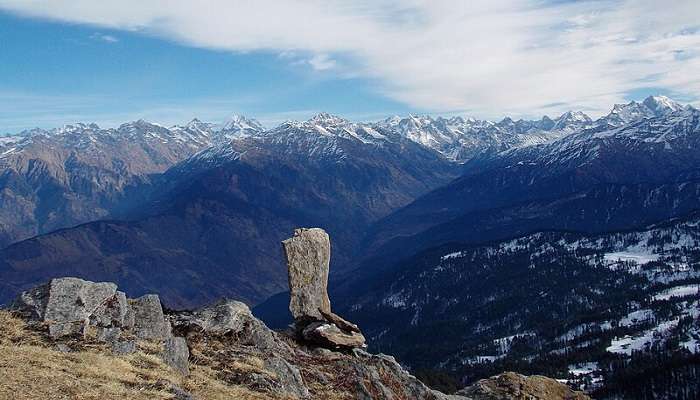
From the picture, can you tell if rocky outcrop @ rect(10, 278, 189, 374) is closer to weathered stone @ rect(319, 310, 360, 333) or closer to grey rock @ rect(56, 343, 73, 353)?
grey rock @ rect(56, 343, 73, 353)

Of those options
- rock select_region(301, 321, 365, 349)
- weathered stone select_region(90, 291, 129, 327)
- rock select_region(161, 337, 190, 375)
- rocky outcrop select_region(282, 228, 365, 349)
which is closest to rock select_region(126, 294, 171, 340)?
weathered stone select_region(90, 291, 129, 327)

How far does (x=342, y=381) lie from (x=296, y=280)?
14.9m

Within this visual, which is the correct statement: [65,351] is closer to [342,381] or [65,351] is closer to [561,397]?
[342,381]

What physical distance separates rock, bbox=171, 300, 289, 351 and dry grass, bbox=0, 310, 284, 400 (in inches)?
205

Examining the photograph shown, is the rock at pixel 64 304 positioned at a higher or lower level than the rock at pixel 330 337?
higher

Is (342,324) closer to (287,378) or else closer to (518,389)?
(287,378)

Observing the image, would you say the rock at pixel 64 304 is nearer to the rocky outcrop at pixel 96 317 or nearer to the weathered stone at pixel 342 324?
the rocky outcrop at pixel 96 317

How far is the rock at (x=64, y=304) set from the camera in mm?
28297

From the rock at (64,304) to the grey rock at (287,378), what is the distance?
10222 mm

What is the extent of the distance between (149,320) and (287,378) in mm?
8936

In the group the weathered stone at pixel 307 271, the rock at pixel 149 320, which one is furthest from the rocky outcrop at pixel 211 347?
the weathered stone at pixel 307 271

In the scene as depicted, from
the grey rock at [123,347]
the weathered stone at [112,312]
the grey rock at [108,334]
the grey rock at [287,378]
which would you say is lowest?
the grey rock at [287,378]

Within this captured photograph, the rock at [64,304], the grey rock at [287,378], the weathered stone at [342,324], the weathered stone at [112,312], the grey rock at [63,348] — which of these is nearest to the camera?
the grey rock at [63,348]

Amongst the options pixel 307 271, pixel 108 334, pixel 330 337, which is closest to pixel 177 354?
pixel 108 334
